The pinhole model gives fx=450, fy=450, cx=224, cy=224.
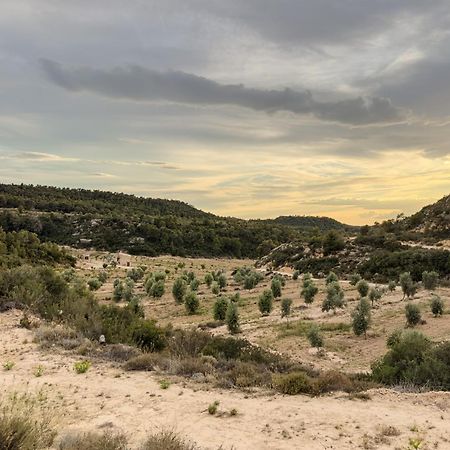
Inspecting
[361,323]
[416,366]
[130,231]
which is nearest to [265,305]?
[361,323]

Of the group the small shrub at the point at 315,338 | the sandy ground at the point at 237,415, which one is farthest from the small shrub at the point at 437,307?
the sandy ground at the point at 237,415

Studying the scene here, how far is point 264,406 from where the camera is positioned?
385 inches

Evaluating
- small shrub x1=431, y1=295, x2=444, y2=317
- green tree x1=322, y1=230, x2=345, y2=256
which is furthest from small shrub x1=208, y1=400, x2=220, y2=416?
green tree x1=322, y1=230, x2=345, y2=256

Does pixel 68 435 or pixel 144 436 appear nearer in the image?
pixel 68 435

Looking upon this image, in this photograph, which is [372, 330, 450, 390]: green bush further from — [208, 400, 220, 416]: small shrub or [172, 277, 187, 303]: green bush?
[172, 277, 187, 303]: green bush

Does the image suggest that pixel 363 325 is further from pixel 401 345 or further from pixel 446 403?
pixel 446 403

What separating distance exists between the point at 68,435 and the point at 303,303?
28.6 metres

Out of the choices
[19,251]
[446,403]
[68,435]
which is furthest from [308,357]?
[19,251]

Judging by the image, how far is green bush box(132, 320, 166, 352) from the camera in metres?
15.8

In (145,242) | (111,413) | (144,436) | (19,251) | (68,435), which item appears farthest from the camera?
(145,242)

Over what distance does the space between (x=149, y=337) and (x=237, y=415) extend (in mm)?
7580

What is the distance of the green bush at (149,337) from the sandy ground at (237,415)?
368 cm

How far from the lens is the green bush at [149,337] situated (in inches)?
623

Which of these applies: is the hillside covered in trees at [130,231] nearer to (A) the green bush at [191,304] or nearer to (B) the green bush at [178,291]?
(B) the green bush at [178,291]
